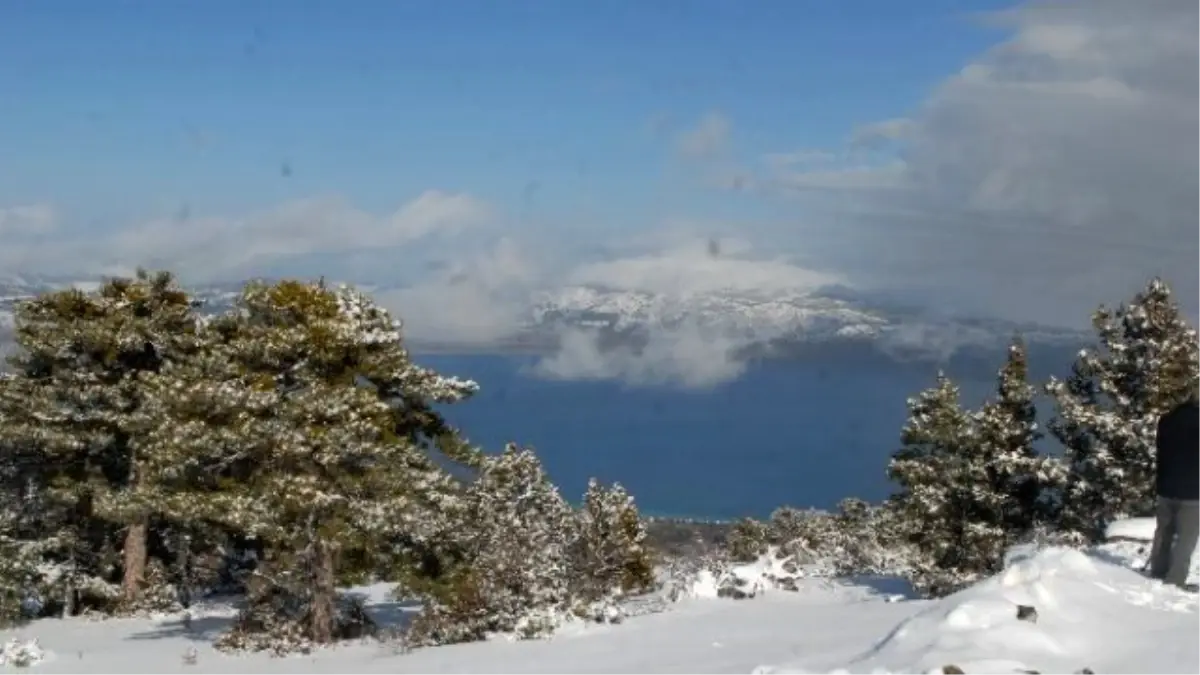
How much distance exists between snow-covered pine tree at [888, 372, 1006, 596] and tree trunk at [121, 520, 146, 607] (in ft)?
55.0

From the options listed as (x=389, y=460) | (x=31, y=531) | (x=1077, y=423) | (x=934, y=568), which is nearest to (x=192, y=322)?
(x=31, y=531)

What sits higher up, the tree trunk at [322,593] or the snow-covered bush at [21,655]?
the tree trunk at [322,593]

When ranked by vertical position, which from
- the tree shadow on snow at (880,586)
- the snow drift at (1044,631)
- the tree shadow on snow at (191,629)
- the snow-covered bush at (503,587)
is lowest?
the tree shadow on snow at (191,629)

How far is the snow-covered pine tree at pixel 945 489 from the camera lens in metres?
26.1

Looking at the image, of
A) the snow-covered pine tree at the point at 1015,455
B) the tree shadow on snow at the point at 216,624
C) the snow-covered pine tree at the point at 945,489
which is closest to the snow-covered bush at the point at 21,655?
the tree shadow on snow at the point at 216,624

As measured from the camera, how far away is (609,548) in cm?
3228

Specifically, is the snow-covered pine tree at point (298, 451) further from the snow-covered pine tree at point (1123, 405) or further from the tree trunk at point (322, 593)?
the snow-covered pine tree at point (1123, 405)

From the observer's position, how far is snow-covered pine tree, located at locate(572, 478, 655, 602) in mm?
21391

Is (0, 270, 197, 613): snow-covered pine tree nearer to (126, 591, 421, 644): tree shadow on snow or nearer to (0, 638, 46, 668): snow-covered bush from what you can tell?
(126, 591, 421, 644): tree shadow on snow

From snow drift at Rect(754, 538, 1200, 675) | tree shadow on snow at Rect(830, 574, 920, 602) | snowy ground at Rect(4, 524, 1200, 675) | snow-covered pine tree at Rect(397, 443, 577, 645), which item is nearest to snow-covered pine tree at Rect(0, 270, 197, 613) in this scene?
snowy ground at Rect(4, 524, 1200, 675)

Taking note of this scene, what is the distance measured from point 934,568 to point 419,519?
1132 centimetres

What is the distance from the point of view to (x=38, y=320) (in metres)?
25.8

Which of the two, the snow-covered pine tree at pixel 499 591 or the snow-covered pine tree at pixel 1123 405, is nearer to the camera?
the snow-covered pine tree at pixel 499 591

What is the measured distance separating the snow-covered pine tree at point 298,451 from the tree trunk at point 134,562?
21.6ft
